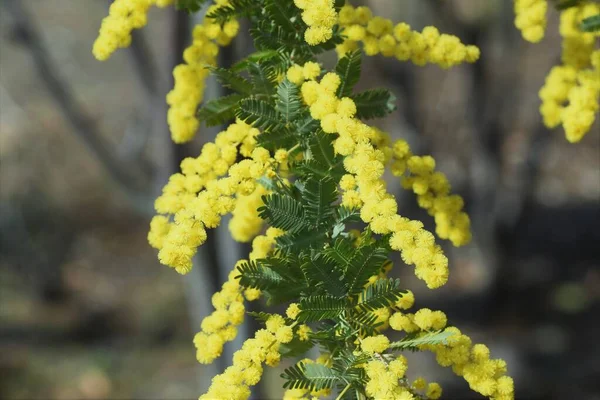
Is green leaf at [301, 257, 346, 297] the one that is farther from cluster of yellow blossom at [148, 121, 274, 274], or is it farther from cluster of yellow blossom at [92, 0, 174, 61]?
cluster of yellow blossom at [92, 0, 174, 61]

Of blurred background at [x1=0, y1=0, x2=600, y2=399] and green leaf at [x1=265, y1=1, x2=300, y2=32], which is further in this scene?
blurred background at [x1=0, y1=0, x2=600, y2=399]

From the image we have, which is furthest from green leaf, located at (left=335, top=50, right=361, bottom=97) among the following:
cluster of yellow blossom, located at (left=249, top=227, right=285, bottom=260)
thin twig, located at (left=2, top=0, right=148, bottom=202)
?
thin twig, located at (left=2, top=0, right=148, bottom=202)

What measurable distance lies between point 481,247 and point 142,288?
9.31ft

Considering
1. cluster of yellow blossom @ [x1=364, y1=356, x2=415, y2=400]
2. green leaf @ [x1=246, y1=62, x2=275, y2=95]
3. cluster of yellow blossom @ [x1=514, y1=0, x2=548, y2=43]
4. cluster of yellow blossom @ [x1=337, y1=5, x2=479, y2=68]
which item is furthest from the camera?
cluster of yellow blossom @ [x1=514, y1=0, x2=548, y2=43]

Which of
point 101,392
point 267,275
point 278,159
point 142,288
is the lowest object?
point 267,275

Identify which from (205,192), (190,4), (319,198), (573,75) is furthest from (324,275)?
(573,75)

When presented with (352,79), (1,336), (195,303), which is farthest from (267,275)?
(1,336)

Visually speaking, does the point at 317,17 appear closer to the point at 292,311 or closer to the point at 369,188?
the point at 369,188

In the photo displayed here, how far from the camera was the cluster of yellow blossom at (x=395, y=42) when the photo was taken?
1514mm

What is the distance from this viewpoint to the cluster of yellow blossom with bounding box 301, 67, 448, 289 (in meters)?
1.13

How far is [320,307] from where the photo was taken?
1207mm

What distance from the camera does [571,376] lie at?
450cm

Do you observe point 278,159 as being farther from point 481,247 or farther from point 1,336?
point 1,336

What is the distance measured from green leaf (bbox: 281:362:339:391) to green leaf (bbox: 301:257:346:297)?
0.46 ft
